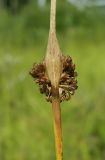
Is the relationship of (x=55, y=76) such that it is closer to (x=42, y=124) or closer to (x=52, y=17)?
(x=52, y=17)

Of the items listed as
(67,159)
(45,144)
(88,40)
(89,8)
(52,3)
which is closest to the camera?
(52,3)

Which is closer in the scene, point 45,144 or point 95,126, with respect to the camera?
point 45,144

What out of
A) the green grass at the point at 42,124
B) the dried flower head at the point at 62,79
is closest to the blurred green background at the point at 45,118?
the green grass at the point at 42,124

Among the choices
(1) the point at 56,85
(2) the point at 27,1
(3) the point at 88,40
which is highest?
(2) the point at 27,1

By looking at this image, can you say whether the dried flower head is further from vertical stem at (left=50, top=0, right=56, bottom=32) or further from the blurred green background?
the blurred green background

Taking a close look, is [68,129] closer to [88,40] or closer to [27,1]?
[88,40]

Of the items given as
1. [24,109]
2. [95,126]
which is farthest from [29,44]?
[95,126]

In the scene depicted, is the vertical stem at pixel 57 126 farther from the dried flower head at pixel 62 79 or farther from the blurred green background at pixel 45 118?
the blurred green background at pixel 45 118

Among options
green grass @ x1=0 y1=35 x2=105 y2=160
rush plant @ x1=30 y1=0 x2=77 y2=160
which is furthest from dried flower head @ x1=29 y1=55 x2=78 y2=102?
green grass @ x1=0 y1=35 x2=105 y2=160
